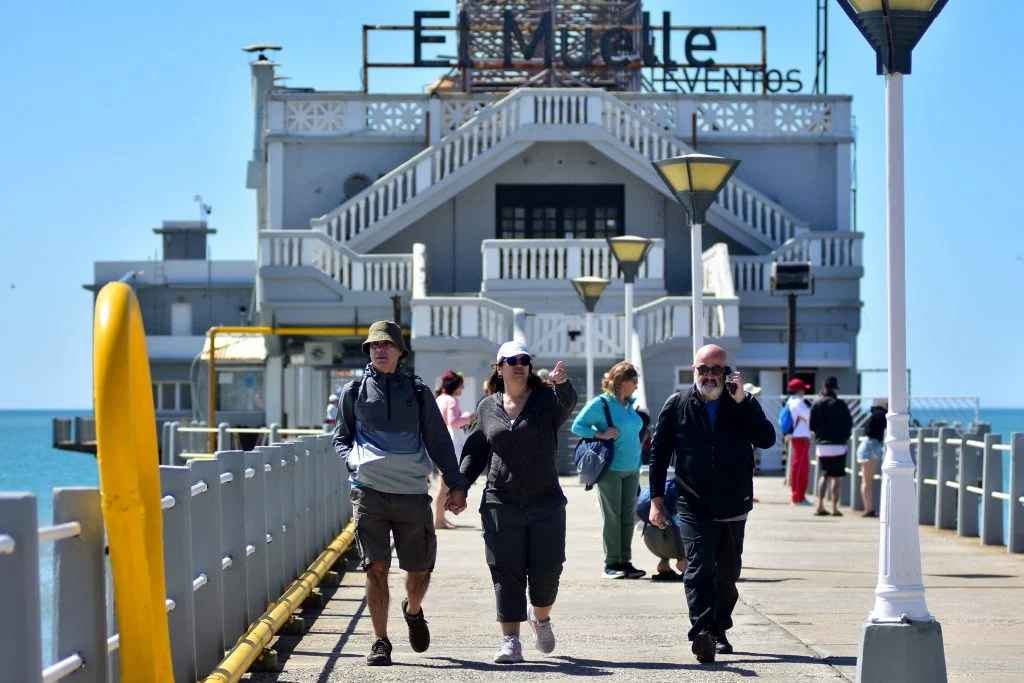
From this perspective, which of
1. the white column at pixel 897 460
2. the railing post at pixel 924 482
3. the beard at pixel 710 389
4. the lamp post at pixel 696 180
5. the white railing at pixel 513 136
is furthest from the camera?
the white railing at pixel 513 136

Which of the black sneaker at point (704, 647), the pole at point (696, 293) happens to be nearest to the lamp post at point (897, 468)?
the black sneaker at point (704, 647)

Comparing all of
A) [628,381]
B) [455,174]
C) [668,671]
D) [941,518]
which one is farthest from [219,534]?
[455,174]

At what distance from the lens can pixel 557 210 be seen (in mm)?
47906

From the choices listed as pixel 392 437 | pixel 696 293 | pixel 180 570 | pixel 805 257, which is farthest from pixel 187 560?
pixel 805 257

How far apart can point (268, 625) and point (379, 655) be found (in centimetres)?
68

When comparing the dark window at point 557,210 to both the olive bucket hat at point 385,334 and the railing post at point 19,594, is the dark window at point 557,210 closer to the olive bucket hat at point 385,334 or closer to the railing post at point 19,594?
the olive bucket hat at point 385,334

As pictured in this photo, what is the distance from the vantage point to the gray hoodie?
37.9 ft

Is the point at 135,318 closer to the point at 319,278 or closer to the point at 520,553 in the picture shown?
the point at 520,553

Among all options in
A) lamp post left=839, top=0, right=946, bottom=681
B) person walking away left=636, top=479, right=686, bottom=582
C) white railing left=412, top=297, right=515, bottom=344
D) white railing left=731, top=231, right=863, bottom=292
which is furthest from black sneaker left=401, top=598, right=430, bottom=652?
white railing left=731, top=231, right=863, bottom=292

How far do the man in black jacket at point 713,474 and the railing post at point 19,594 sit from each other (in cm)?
615

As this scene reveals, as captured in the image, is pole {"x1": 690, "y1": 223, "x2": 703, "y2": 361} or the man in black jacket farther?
pole {"x1": 690, "y1": 223, "x2": 703, "y2": 361}

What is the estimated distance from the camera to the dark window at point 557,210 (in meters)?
47.8

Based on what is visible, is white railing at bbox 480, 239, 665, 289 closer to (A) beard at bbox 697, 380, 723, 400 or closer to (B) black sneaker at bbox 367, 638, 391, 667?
(A) beard at bbox 697, 380, 723, 400

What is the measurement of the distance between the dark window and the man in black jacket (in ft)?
117
